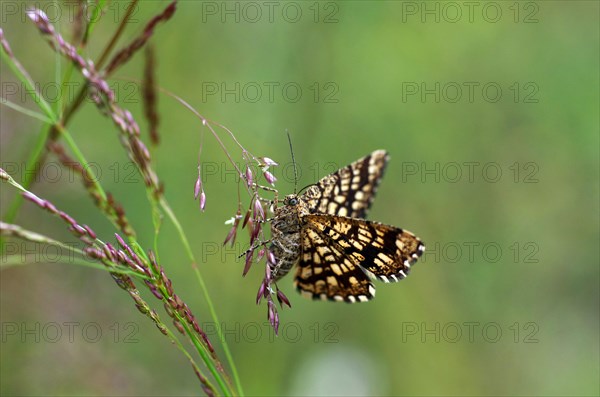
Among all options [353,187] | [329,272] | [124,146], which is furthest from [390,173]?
[124,146]

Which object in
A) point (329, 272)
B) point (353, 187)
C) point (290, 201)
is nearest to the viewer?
point (290, 201)

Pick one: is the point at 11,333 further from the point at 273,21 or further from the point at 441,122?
the point at 441,122

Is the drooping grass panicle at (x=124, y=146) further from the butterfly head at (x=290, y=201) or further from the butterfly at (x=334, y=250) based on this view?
the butterfly head at (x=290, y=201)

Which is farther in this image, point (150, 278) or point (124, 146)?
point (150, 278)

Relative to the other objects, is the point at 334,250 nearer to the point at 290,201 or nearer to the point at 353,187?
the point at 290,201

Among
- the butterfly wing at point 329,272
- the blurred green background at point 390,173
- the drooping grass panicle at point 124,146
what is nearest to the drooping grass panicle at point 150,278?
the drooping grass panicle at point 124,146

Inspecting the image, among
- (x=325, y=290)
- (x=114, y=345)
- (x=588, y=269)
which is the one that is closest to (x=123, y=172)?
(x=114, y=345)

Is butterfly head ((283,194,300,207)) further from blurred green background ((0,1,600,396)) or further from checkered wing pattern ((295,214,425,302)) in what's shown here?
blurred green background ((0,1,600,396))

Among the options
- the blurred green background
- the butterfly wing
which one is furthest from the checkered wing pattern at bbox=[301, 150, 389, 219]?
the blurred green background
